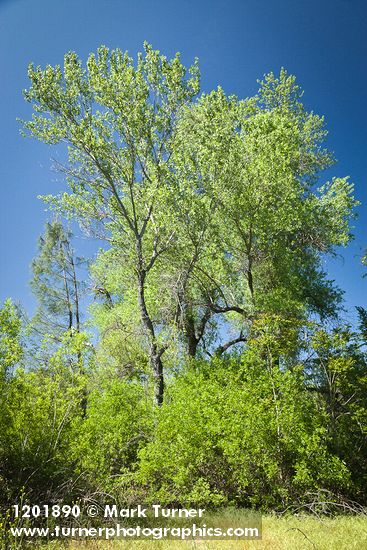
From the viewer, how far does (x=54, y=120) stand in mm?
15977

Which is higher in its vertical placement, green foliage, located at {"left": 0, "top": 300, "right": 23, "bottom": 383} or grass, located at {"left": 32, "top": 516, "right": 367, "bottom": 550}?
green foliage, located at {"left": 0, "top": 300, "right": 23, "bottom": 383}

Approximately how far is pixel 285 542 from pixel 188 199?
460 inches

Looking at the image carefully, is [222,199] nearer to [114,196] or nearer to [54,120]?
[114,196]

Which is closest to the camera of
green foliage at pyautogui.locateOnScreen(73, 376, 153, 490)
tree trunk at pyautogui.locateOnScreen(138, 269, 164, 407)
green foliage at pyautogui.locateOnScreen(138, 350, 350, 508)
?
green foliage at pyautogui.locateOnScreen(138, 350, 350, 508)

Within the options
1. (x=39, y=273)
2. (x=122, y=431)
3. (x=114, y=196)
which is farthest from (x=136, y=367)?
(x=39, y=273)

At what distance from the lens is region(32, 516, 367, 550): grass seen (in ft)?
22.0

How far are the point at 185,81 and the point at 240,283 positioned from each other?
8580 millimetres

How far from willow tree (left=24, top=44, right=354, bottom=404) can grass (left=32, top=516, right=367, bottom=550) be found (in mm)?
8080

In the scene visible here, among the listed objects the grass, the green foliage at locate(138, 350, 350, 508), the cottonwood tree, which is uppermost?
the cottonwood tree

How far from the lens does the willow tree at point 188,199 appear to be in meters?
15.9

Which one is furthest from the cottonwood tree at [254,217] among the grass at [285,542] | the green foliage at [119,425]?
the grass at [285,542]

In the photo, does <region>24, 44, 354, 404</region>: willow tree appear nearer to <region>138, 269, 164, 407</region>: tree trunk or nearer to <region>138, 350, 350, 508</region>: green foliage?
<region>138, 269, 164, 407</region>: tree trunk

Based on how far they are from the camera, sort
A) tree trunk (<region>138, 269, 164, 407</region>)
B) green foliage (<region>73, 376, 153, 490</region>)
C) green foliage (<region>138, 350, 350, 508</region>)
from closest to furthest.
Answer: green foliage (<region>138, 350, 350, 508</region>) → green foliage (<region>73, 376, 153, 490</region>) → tree trunk (<region>138, 269, 164, 407</region>)

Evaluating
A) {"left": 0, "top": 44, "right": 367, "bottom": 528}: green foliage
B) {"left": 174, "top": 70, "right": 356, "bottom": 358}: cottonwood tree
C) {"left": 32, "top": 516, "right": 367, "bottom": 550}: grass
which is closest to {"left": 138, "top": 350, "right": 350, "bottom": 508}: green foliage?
{"left": 0, "top": 44, "right": 367, "bottom": 528}: green foliage
